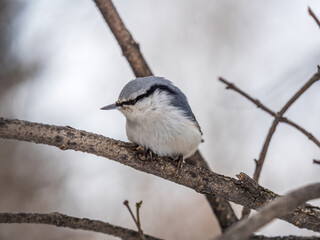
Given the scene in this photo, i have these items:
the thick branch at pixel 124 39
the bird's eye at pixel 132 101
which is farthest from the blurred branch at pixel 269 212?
the thick branch at pixel 124 39

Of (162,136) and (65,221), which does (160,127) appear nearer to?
(162,136)

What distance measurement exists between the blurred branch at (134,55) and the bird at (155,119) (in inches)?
10.6

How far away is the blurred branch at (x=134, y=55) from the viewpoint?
1385 millimetres

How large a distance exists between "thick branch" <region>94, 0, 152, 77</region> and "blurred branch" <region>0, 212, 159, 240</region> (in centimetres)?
63

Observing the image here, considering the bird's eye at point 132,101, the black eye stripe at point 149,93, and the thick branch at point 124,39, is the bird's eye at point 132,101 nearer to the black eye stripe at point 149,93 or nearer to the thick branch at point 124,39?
the black eye stripe at point 149,93

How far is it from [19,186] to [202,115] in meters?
A: 1.04

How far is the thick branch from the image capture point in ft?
4.68

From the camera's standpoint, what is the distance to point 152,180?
2043mm

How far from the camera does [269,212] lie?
63cm

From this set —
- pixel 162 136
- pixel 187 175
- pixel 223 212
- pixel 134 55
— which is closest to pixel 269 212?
pixel 187 175

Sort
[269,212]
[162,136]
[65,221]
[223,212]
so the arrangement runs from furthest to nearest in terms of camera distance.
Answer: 1. [223,212]
2. [162,136]
3. [65,221]
4. [269,212]

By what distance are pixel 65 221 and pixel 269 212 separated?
622mm

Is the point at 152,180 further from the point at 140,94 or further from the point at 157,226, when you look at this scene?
the point at 140,94

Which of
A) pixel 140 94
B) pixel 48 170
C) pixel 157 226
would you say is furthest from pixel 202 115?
pixel 140 94
